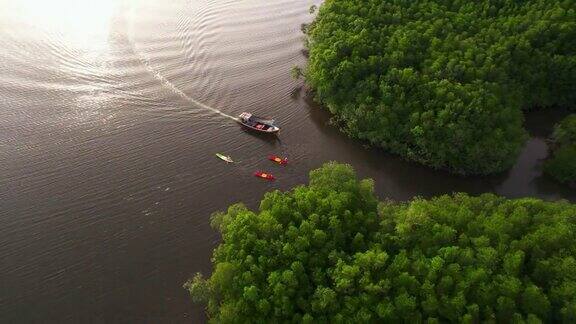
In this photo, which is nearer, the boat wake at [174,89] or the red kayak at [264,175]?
the red kayak at [264,175]

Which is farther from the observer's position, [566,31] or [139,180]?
[566,31]

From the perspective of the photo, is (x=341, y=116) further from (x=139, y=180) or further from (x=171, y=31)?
(x=171, y=31)

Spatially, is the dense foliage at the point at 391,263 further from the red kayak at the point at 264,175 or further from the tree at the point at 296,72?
the tree at the point at 296,72

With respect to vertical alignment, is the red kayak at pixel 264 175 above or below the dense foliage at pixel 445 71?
below

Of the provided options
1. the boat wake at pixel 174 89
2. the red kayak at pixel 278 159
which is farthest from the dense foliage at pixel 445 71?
A: the boat wake at pixel 174 89

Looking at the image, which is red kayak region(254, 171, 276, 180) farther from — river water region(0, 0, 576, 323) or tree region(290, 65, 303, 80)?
tree region(290, 65, 303, 80)

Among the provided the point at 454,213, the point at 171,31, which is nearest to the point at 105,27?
the point at 171,31

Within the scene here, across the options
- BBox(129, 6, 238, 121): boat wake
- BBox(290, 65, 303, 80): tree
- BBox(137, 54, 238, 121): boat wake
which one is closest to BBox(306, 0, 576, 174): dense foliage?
BBox(290, 65, 303, 80): tree
